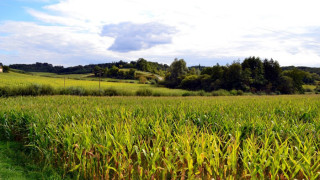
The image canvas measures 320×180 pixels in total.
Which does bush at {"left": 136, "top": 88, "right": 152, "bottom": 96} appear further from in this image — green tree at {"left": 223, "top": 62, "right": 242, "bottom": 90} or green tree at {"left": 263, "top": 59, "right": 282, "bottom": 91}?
green tree at {"left": 263, "top": 59, "right": 282, "bottom": 91}

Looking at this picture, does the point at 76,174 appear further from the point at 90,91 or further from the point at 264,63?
the point at 264,63

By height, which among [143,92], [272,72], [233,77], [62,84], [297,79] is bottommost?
[143,92]

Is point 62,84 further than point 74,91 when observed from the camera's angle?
Yes

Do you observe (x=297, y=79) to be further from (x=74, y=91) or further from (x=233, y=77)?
(x=74, y=91)

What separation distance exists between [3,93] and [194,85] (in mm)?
39650

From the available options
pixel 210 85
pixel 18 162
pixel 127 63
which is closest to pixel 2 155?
pixel 18 162

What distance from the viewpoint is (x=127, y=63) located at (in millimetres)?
116188

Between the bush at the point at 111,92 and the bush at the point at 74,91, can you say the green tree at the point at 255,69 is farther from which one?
the bush at the point at 74,91

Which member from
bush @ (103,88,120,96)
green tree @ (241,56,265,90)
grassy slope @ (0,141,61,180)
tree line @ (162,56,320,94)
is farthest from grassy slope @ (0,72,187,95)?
grassy slope @ (0,141,61,180)

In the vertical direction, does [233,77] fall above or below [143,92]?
above

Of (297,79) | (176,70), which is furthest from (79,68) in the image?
(297,79)

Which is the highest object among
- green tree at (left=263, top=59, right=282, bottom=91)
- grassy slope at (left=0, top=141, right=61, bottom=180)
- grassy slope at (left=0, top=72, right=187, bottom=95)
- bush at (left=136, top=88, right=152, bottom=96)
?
green tree at (left=263, top=59, right=282, bottom=91)

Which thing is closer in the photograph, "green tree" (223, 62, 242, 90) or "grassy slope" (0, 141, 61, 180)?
"grassy slope" (0, 141, 61, 180)

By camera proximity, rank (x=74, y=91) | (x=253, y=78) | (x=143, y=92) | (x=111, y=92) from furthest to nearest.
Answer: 1. (x=253, y=78)
2. (x=143, y=92)
3. (x=111, y=92)
4. (x=74, y=91)
